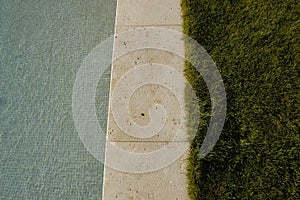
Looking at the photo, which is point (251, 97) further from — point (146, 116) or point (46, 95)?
point (46, 95)

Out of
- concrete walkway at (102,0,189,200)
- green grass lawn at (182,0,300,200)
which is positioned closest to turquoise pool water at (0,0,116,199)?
concrete walkway at (102,0,189,200)

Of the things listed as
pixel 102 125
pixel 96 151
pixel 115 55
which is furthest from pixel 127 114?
pixel 115 55

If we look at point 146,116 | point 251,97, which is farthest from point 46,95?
point 251,97

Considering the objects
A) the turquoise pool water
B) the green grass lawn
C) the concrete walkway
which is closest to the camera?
the green grass lawn

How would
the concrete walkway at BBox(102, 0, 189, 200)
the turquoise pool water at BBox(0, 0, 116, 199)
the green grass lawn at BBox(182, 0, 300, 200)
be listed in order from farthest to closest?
the turquoise pool water at BBox(0, 0, 116, 199)
the concrete walkway at BBox(102, 0, 189, 200)
the green grass lawn at BBox(182, 0, 300, 200)

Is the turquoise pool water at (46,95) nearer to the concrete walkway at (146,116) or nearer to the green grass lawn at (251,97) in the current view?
the concrete walkway at (146,116)

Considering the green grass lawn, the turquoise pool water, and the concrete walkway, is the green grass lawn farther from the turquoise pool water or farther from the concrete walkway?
the turquoise pool water

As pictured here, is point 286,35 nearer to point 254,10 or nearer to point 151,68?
point 254,10

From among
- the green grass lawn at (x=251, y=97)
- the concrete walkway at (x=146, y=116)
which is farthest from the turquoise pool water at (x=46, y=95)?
the green grass lawn at (x=251, y=97)
